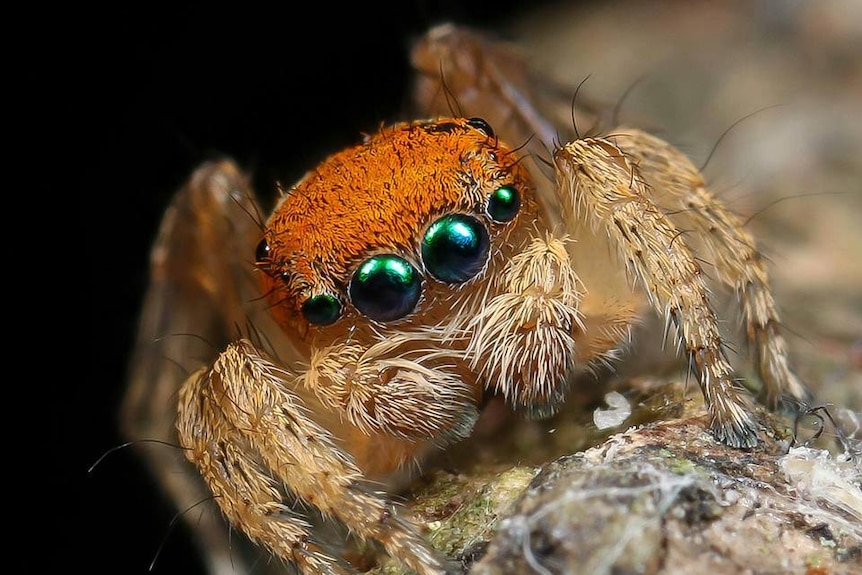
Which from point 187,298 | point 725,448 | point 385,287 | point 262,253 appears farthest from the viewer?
point 187,298

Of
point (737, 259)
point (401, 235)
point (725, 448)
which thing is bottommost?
point (725, 448)

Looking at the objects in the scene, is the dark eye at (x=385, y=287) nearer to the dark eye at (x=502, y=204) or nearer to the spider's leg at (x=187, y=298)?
the dark eye at (x=502, y=204)

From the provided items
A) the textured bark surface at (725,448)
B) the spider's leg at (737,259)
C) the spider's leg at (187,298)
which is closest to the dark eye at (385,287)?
the textured bark surface at (725,448)

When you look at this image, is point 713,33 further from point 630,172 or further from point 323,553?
point 323,553

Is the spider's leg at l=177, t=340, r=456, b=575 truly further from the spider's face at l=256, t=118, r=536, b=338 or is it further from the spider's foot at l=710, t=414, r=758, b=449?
the spider's foot at l=710, t=414, r=758, b=449

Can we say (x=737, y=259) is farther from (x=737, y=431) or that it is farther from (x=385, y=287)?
(x=385, y=287)

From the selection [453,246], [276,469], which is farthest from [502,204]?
[276,469]

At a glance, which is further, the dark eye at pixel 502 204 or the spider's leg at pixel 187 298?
the spider's leg at pixel 187 298

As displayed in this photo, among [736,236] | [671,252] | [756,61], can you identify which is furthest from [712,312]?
[756,61]
